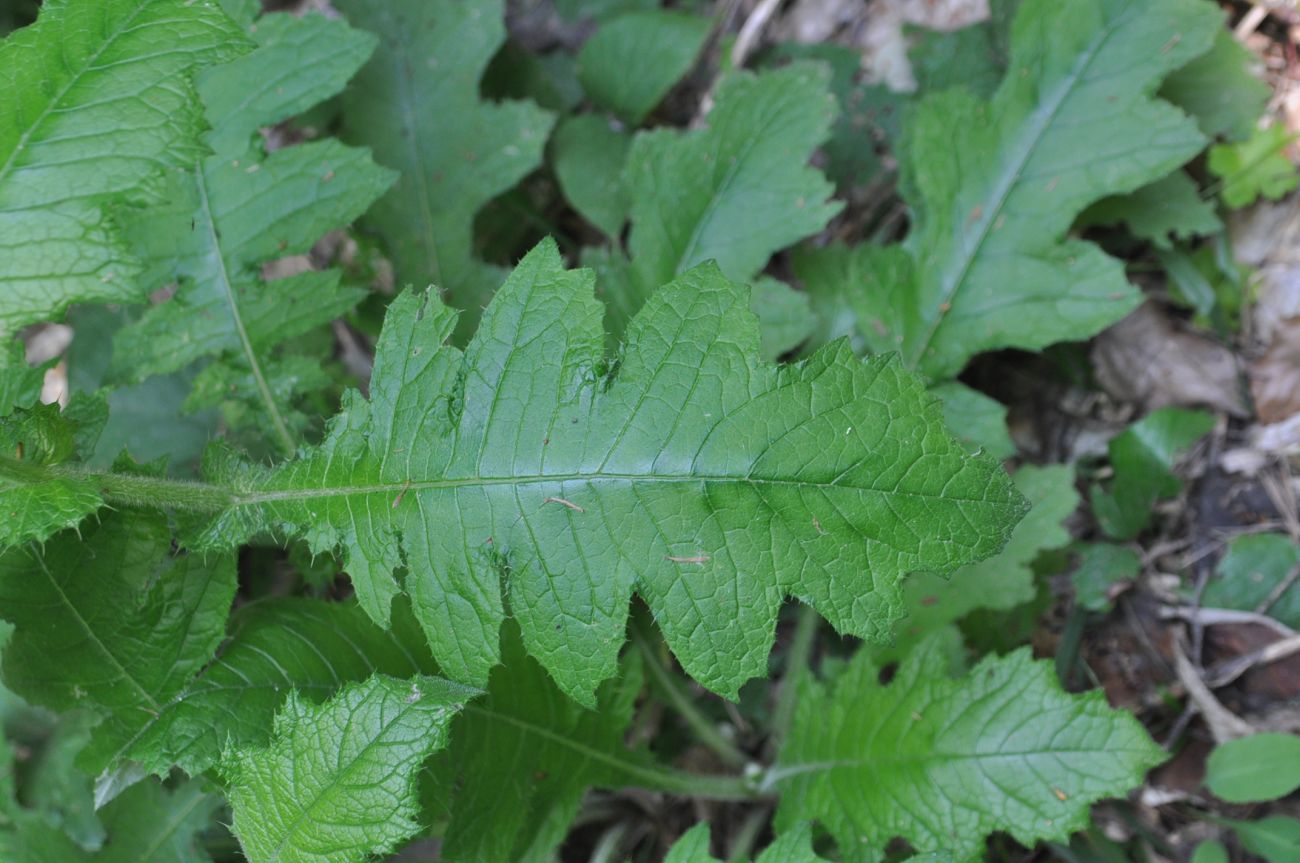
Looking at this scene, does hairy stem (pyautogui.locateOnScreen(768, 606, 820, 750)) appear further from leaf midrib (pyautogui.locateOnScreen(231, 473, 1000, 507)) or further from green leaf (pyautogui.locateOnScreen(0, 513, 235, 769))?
green leaf (pyautogui.locateOnScreen(0, 513, 235, 769))

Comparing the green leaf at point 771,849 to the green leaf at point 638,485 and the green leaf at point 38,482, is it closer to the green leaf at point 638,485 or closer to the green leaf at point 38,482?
the green leaf at point 638,485

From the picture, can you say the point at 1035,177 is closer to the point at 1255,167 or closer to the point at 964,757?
the point at 1255,167

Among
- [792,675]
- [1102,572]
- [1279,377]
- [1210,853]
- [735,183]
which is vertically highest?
[735,183]

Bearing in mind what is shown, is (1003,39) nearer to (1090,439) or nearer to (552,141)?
(1090,439)

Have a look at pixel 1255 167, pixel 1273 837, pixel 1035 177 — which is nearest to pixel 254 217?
pixel 1035 177

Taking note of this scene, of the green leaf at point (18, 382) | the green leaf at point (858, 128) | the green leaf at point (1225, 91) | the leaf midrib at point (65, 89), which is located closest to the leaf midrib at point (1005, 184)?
the green leaf at point (1225, 91)

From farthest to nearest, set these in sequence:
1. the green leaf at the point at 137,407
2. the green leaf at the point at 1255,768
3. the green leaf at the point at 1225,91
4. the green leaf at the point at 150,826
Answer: the green leaf at the point at 137,407 < the green leaf at the point at 1225,91 < the green leaf at the point at 150,826 < the green leaf at the point at 1255,768
